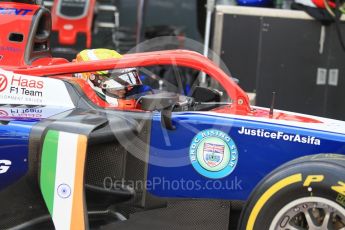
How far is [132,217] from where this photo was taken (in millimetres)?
3645

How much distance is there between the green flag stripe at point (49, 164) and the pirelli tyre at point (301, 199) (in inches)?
39.7

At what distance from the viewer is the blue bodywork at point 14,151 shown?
137 inches

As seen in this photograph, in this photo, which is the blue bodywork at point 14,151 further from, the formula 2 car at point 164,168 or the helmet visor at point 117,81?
the helmet visor at point 117,81

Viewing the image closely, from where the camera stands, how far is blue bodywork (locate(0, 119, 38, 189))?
11.4ft

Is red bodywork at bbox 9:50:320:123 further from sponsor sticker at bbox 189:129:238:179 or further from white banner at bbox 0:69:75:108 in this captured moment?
sponsor sticker at bbox 189:129:238:179

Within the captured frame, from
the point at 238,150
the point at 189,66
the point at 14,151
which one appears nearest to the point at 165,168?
the point at 238,150

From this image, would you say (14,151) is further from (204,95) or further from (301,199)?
(301,199)

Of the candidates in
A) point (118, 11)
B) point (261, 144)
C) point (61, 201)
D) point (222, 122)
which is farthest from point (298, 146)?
point (118, 11)

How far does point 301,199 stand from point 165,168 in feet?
2.51

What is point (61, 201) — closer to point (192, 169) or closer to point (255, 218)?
point (192, 169)

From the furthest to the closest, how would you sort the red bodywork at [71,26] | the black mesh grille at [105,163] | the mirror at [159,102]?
1. the red bodywork at [71,26]
2. the mirror at [159,102]
3. the black mesh grille at [105,163]

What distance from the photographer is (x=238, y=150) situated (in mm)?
3471

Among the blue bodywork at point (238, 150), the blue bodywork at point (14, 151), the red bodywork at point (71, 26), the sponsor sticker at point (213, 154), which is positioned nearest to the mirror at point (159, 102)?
the blue bodywork at point (238, 150)

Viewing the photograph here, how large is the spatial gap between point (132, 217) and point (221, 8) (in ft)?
11.8
